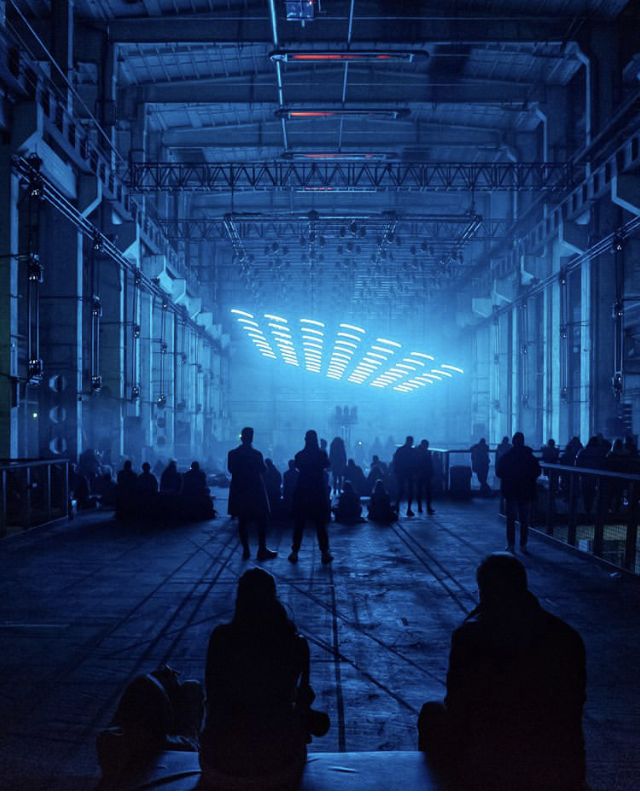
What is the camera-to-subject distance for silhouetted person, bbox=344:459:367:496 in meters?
19.3

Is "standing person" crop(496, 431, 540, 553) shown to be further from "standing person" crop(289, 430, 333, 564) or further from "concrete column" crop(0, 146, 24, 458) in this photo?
"concrete column" crop(0, 146, 24, 458)

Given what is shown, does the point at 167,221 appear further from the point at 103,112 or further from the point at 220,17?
the point at 220,17

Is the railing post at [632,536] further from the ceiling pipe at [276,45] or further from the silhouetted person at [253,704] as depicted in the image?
the ceiling pipe at [276,45]

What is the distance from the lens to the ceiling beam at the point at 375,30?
20828 mm

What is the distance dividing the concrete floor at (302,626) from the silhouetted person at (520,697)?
150 cm

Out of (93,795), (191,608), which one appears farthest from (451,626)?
(93,795)

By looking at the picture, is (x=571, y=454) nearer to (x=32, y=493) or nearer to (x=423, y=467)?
(x=423, y=467)

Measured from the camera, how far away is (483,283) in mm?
35844

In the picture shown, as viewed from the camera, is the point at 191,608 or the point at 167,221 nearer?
the point at 191,608

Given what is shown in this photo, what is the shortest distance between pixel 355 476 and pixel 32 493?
7.78 metres

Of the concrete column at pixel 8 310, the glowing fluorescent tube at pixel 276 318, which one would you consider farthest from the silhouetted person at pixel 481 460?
the glowing fluorescent tube at pixel 276 318

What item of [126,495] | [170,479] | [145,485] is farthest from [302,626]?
[170,479]

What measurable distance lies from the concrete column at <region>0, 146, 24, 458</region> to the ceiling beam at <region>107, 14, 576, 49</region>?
27.3ft

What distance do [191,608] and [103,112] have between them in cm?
1758
